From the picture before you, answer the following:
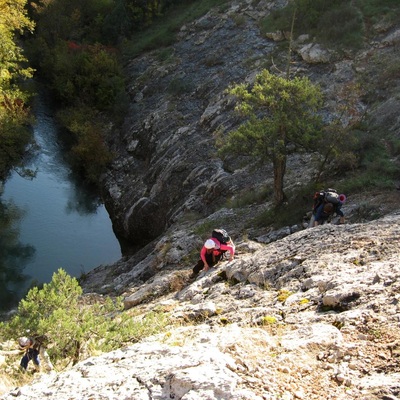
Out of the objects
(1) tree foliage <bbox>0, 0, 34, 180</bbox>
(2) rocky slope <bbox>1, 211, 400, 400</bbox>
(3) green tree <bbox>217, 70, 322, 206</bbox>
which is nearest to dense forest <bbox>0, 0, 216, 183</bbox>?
(1) tree foliage <bbox>0, 0, 34, 180</bbox>

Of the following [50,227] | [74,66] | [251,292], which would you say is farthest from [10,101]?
[251,292]

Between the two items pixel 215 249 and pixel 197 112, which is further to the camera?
pixel 197 112

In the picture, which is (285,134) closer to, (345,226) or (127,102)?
(345,226)

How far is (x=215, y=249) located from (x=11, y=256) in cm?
1749

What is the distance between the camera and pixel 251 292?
33.0 feet

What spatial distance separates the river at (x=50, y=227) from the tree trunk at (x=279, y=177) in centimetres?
1246

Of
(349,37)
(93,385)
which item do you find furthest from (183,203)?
(93,385)

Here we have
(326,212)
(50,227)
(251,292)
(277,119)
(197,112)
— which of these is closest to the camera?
(251,292)

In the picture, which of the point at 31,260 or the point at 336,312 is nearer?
the point at 336,312

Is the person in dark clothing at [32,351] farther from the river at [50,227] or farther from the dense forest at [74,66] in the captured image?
the dense forest at [74,66]

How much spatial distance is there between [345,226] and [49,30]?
4305 cm

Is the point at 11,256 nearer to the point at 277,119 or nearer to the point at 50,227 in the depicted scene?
the point at 50,227

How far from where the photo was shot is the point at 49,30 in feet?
155

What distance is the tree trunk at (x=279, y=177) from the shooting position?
17441 mm
